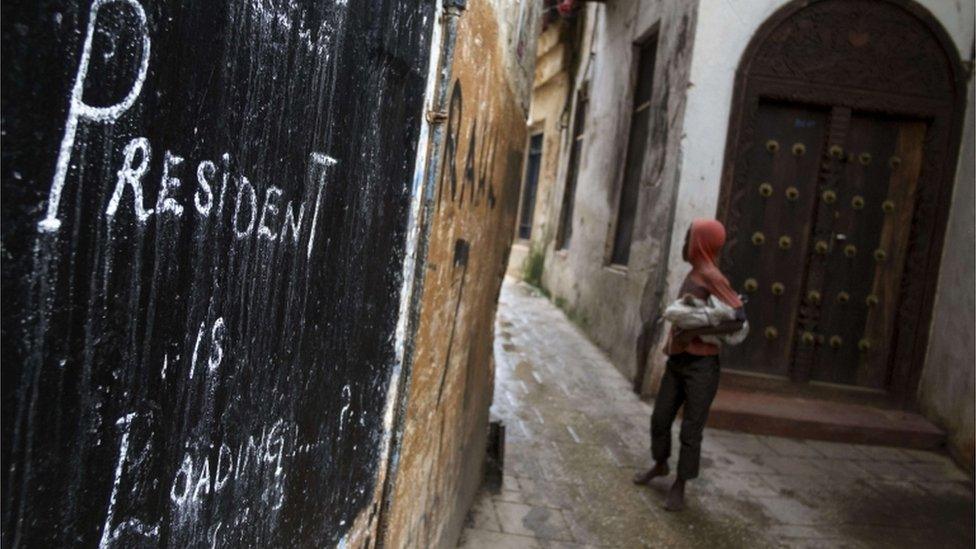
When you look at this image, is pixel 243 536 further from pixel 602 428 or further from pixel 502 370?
pixel 502 370

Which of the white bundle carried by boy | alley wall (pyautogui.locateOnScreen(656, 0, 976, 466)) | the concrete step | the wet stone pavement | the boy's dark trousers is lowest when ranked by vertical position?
the wet stone pavement

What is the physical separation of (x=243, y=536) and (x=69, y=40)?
0.75 m

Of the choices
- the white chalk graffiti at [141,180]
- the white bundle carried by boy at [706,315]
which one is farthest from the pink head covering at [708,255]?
the white chalk graffiti at [141,180]

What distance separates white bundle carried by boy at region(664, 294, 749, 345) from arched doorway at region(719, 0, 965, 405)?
2436 mm

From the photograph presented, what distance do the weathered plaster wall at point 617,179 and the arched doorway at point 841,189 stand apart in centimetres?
65

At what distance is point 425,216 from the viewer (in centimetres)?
180

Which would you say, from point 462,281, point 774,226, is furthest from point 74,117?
point 774,226

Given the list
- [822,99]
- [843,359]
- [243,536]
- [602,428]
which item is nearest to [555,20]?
[822,99]

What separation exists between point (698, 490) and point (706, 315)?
1.20 metres

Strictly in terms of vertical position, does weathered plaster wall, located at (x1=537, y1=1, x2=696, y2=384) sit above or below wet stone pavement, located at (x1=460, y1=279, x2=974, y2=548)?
above

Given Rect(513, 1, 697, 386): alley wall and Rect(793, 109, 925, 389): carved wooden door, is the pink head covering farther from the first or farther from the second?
Rect(793, 109, 925, 389): carved wooden door

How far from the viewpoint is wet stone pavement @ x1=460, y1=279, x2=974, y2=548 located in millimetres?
4000

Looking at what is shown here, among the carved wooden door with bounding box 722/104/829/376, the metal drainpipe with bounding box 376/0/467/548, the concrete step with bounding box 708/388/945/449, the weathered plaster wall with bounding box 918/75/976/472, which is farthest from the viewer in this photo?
the carved wooden door with bounding box 722/104/829/376

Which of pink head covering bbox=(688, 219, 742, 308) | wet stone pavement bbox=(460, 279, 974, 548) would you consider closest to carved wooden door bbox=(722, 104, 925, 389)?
wet stone pavement bbox=(460, 279, 974, 548)
